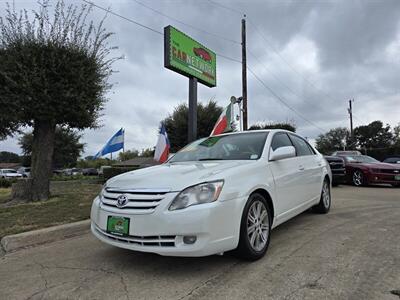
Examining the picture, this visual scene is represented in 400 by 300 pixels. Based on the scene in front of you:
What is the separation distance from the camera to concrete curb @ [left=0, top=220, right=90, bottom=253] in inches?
182

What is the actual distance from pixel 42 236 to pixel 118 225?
2192 mm

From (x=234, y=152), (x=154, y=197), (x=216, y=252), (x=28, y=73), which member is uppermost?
(x=28, y=73)

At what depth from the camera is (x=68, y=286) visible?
3207 mm

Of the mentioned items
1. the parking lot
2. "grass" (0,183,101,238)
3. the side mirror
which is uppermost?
the side mirror

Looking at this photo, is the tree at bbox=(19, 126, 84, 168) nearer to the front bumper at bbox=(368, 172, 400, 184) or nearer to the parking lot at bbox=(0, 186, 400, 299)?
the front bumper at bbox=(368, 172, 400, 184)

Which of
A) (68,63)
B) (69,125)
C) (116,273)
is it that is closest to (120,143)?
(69,125)

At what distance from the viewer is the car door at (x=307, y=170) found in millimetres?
5187

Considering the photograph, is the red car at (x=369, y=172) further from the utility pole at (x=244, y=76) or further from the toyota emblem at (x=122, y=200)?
the toyota emblem at (x=122, y=200)

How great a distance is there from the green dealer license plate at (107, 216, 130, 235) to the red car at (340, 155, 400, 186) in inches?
454

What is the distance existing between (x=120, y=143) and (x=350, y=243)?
53.7 ft

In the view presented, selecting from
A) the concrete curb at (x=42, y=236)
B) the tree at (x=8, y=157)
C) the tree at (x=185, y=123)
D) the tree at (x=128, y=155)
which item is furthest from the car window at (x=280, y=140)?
the tree at (x=8, y=157)

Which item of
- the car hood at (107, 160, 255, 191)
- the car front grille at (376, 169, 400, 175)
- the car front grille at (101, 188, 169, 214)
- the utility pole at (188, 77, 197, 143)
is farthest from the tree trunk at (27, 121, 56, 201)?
the car front grille at (376, 169, 400, 175)

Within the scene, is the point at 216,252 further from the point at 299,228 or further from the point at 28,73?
the point at 28,73

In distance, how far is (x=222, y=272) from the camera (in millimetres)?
3361
